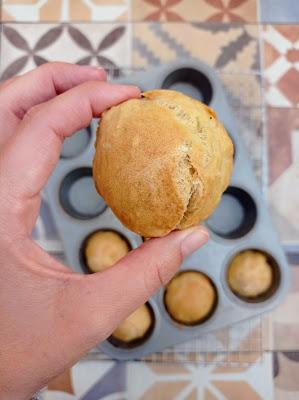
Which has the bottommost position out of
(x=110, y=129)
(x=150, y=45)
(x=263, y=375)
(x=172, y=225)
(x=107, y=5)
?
→ (x=263, y=375)

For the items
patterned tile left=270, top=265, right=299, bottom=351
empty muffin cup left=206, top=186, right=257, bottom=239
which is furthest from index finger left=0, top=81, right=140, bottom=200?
patterned tile left=270, top=265, right=299, bottom=351

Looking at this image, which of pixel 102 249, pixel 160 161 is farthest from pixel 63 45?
pixel 160 161

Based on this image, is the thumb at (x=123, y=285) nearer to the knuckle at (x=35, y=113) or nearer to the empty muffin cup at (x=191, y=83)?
the knuckle at (x=35, y=113)

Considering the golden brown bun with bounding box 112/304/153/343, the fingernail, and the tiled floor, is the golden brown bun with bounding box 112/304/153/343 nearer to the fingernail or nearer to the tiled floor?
the tiled floor

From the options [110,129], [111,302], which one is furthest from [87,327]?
[110,129]

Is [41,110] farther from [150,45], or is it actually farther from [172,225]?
[150,45]
